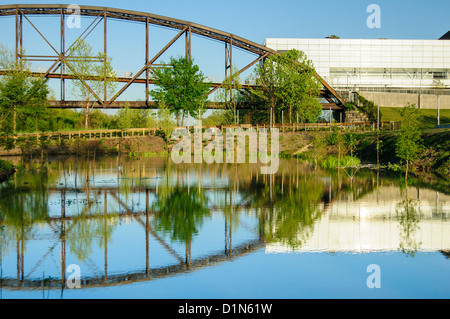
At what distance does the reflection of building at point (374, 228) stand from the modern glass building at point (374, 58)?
88.0 metres

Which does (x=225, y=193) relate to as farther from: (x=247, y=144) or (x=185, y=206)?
(x=247, y=144)

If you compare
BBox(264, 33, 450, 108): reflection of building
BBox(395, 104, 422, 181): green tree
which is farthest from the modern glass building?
BBox(395, 104, 422, 181): green tree

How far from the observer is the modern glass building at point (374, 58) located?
10525 centimetres

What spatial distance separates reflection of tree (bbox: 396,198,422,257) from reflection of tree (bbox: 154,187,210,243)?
5542mm

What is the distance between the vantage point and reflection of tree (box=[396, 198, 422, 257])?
1273cm

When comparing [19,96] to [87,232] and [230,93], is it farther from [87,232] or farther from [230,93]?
[87,232]

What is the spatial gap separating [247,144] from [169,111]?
15790mm

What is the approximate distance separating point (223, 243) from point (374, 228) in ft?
15.8

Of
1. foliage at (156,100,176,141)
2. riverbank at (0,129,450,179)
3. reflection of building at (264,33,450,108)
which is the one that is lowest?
riverbank at (0,129,450,179)

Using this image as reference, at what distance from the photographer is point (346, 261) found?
1154 cm

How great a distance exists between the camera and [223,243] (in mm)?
13148

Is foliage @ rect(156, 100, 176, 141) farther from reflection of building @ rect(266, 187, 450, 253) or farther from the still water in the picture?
reflection of building @ rect(266, 187, 450, 253)

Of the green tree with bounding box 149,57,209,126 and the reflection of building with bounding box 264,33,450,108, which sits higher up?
the reflection of building with bounding box 264,33,450,108

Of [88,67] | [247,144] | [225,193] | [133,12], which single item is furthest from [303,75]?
[225,193]
